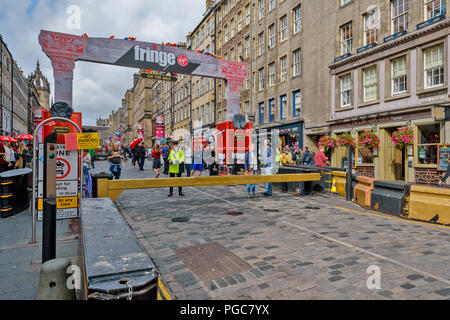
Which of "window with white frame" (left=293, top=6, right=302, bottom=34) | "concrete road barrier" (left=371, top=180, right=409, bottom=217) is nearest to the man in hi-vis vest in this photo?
"concrete road barrier" (left=371, top=180, right=409, bottom=217)

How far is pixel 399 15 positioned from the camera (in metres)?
15.6

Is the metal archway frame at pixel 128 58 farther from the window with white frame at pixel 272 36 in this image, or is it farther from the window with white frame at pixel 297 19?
the window with white frame at pixel 272 36

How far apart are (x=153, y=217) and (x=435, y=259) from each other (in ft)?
18.7

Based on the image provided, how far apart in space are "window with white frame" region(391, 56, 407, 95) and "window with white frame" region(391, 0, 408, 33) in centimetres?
158

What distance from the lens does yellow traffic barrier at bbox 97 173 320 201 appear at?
25.9 feet

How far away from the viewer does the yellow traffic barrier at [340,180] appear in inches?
426

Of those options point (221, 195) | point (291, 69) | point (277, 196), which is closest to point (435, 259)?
point (277, 196)

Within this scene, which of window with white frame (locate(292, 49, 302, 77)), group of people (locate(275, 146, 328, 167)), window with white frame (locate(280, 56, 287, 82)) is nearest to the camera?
group of people (locate(275, 146, 328, 167))

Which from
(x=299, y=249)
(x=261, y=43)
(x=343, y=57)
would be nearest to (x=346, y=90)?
(x=343, y=57)

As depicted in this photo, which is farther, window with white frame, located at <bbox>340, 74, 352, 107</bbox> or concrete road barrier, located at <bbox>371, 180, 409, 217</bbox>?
window with white frame, located at <bbox>340, 74, 352, 107</bbox>

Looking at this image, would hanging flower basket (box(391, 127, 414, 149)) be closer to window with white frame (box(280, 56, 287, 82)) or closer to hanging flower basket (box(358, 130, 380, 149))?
hanging flower basket (box(358, 130, 380, 149))

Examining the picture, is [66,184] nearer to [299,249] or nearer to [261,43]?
[299,249]

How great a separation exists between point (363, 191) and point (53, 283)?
8.46 m

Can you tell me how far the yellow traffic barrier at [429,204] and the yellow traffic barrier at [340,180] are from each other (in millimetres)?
3427
